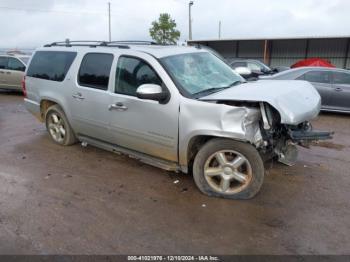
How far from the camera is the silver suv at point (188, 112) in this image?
3.77m

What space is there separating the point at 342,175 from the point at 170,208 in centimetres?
267

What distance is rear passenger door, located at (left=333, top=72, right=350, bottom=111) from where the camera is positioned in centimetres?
895

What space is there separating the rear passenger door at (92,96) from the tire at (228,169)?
1688 mm

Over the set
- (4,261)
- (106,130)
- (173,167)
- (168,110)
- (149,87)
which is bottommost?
(4,261)

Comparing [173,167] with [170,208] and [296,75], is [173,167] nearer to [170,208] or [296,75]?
[170,208]

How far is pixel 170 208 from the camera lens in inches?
150

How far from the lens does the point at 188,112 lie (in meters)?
3.93

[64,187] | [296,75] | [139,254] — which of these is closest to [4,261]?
[139,254]

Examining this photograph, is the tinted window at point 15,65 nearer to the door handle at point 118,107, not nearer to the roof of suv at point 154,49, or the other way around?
the roof of suv at point 154,49

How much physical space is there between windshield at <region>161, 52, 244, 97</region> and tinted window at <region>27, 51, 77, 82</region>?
2020mm

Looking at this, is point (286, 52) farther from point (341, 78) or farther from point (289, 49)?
point (341, 78)

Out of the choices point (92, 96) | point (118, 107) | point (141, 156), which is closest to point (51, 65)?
point (92, 96)

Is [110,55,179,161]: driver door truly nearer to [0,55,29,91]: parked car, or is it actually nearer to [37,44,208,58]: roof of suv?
[37,44,208,58]: roof of suv

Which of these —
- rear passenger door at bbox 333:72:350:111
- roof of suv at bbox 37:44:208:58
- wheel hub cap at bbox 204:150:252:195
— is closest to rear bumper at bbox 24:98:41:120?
roof of suv at bbox 37:44:208:58
